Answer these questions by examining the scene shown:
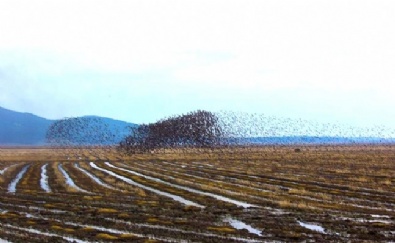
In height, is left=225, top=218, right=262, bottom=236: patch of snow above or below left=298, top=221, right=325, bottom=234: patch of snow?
below

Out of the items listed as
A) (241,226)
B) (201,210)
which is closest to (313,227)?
(241,226)

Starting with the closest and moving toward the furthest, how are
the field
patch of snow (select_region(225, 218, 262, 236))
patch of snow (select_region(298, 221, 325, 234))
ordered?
the field → patch of snow (select_region(225, 218, 262, 236)) → patch of snow (select_region(298, 221, 325, 234))

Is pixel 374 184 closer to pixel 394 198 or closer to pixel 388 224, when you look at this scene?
pixel 394 198

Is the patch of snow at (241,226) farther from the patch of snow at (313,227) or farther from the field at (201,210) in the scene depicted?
the patch of snow at (313,227)

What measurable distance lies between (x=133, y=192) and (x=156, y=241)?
20.4 metres

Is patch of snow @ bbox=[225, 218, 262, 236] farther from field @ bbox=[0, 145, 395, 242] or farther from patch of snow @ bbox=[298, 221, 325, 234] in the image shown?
patch of snow @ bbox=[298, 221, 325, 234]

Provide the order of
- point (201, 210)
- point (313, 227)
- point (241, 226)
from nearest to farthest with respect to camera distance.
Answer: point (313, 227) < point (241, 226) < point (201, 210)

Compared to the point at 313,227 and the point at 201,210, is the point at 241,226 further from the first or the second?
the point at 201,210

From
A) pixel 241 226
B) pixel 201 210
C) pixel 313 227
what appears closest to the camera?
pixel 313 227

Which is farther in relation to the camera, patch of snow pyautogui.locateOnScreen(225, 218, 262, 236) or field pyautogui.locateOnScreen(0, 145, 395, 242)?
patch of snow pyautogui.locateOnScreen(225, 218, 262, 236)

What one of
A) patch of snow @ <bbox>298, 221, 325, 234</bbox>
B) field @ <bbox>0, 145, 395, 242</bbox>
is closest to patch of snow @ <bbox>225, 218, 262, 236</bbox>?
field @ <bbox>0, 145, 395, 242</bbox>

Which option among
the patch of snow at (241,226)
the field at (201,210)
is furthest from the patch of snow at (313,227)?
the patch of snow at (241,226)

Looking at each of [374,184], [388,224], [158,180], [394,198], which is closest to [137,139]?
[158,180]

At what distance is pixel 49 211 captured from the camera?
31.4m
